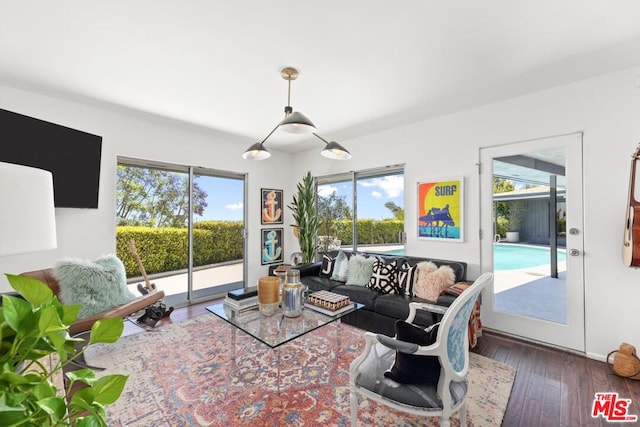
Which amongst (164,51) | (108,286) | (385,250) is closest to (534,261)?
(385,250)

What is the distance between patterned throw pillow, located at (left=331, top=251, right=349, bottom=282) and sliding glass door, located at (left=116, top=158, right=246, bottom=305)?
5.93ft

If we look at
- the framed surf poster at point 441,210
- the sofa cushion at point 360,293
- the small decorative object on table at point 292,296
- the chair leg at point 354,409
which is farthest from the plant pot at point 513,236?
the chair leg at point 354,409

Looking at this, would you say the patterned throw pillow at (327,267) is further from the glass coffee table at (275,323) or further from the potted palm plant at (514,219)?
the potted palm plant at (514,219)

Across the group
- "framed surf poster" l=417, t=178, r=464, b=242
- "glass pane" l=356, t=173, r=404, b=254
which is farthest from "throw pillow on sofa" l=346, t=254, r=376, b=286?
"framed surf poster" l=417, t=178, r=464, b=242

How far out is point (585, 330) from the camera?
8.61ft

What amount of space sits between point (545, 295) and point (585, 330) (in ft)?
1.32

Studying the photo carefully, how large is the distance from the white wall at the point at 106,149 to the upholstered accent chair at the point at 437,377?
351 centimetres

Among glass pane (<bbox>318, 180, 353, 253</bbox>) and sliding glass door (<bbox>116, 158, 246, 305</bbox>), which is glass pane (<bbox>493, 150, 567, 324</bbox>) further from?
sliding glass door (<bbox>116, 158, 246, 305</bbox>)

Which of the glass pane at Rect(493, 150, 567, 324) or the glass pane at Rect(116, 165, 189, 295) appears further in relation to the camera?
the glass pane at Rect(116, 165, 189, 295)

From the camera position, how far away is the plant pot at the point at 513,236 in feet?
10.1

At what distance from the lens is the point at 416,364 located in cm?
149

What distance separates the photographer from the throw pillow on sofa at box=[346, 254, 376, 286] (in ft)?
11.8

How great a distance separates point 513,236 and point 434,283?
1.08 metres

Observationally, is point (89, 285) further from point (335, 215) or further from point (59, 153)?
point (335, 215)
